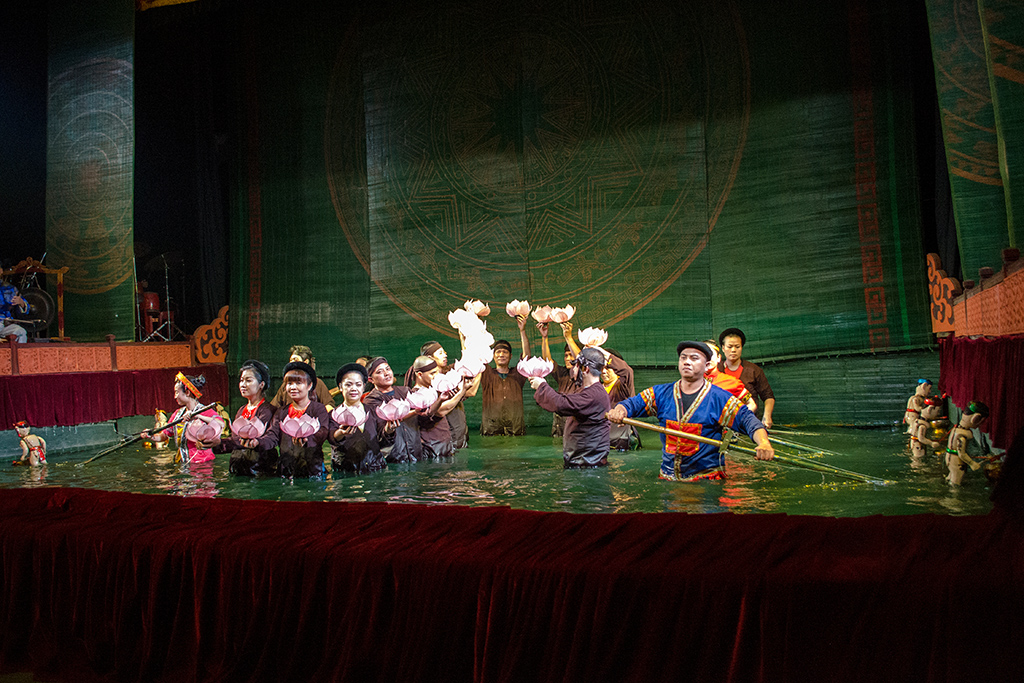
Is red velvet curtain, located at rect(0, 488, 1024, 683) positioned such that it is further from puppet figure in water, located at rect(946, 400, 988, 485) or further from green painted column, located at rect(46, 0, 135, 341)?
green painted column, located at rect(46, 0, 135, 341)

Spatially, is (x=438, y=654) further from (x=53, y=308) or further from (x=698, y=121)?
(x=53, y=308)

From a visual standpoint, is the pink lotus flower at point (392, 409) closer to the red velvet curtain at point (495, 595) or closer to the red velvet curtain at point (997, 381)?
the red velvet curtain at point (495, 595)

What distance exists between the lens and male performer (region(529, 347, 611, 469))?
600 centimetres

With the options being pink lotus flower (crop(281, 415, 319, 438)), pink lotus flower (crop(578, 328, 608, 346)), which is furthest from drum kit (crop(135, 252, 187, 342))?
pink lotus flower (crop(578, 328, 608, 346))

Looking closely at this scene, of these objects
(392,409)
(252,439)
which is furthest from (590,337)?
(252,439)

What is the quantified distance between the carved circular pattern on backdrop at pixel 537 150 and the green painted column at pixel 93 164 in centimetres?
304

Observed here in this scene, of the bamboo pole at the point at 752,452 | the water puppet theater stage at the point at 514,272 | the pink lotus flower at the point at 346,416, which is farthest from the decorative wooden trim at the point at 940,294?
the pink lotus flower at the point at 346,416

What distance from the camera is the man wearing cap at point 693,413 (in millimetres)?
5094

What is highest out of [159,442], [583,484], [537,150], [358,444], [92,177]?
[537,150]

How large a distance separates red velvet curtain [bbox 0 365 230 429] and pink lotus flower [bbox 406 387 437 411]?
16.2 feet

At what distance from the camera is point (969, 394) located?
18.4 feet

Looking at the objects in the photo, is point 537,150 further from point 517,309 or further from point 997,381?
point 997,381

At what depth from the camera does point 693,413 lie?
5.14 m

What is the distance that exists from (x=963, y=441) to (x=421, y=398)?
4004 millimetres
